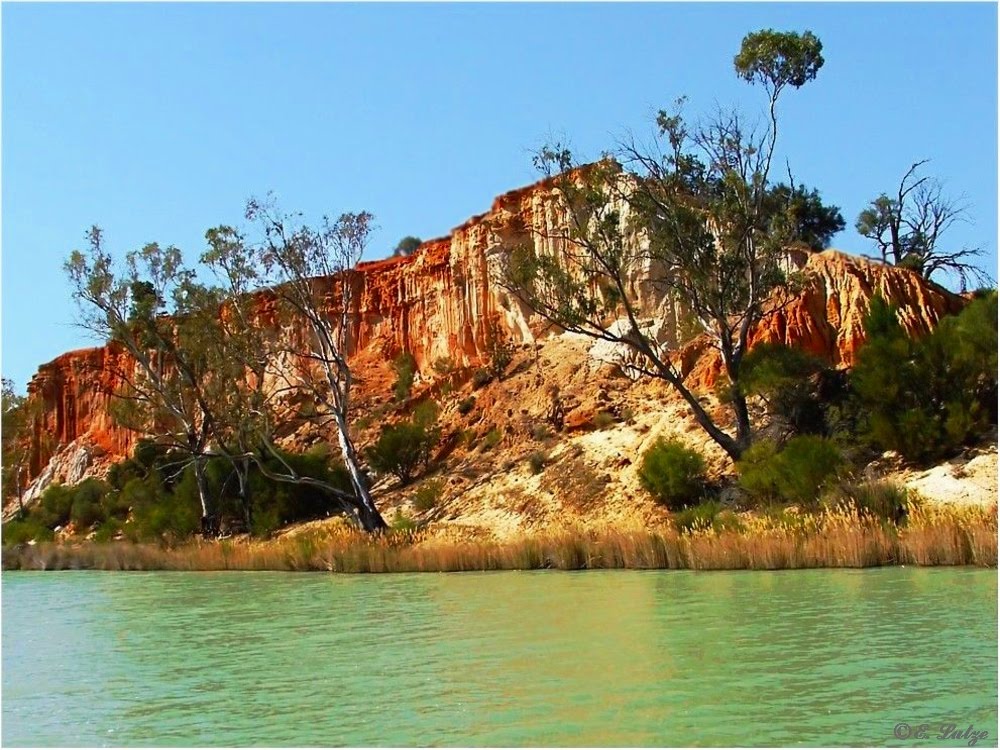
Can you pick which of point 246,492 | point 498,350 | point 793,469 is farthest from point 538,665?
point 498,350

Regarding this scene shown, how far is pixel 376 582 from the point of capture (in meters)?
23.1

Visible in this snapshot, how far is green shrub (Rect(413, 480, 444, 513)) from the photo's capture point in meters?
35.3

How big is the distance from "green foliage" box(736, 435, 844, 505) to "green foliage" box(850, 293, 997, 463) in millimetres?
1476

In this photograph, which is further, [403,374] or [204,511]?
[403,374]

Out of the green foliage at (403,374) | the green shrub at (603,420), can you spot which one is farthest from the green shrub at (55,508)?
the green shrub at (603,420)

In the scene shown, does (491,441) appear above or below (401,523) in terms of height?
above

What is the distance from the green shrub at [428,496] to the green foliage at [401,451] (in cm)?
309

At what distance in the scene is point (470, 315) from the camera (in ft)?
150

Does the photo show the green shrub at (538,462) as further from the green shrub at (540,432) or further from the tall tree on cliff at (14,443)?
the tall tree on cliff at (14,443)

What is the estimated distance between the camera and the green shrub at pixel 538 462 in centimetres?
3419

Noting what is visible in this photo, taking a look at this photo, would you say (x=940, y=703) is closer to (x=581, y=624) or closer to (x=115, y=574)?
(x=581, y=624)

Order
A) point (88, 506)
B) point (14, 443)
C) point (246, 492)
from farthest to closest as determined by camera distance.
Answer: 1. point (14, 443)
2. point (88, 506)
3. point (246, 492)

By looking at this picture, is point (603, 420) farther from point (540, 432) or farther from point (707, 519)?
Result: point (707, 519)

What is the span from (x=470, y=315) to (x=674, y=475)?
60.4 feet
